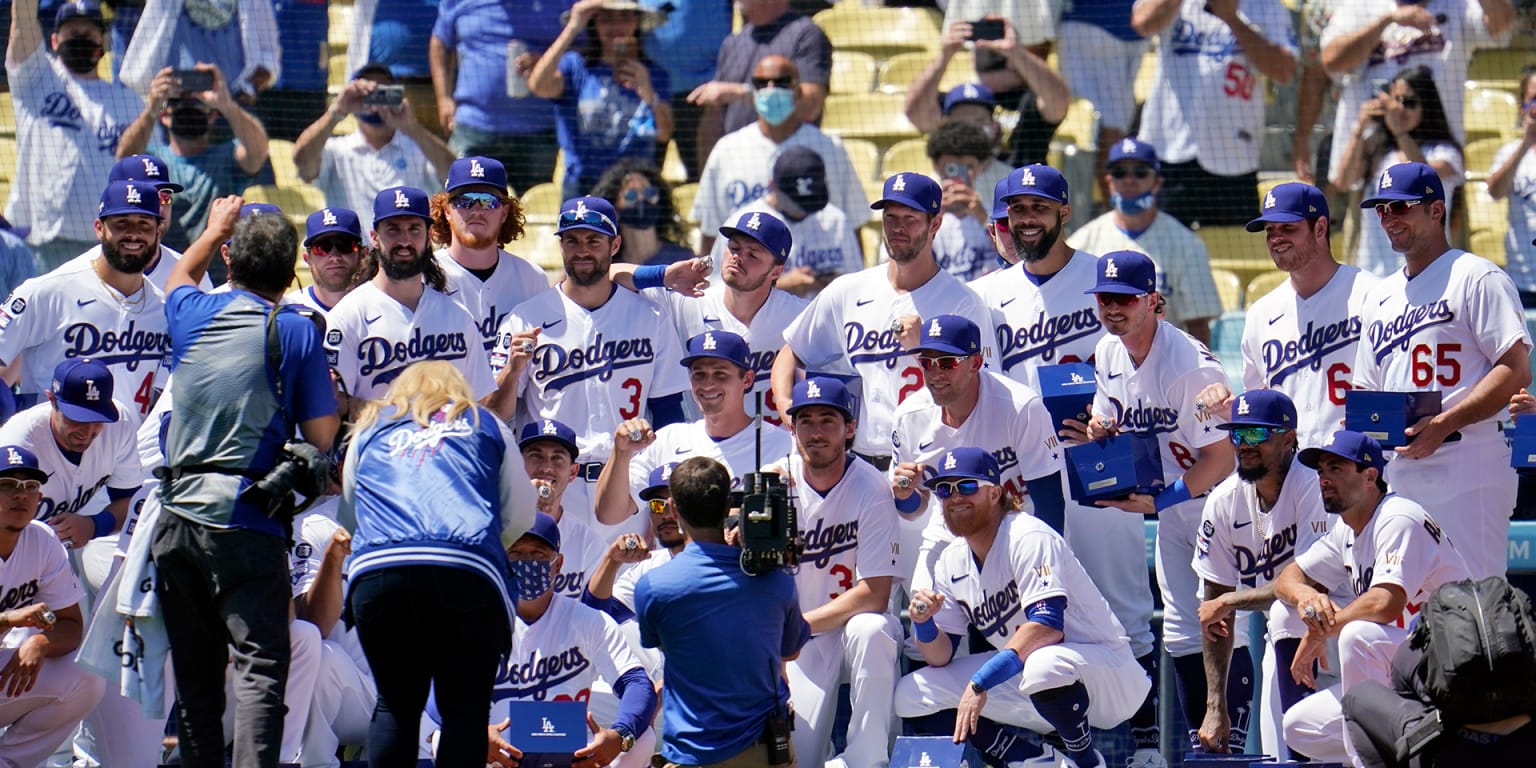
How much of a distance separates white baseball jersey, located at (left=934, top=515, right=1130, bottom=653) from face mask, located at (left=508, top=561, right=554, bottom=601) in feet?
4.33

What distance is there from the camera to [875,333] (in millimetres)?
7410

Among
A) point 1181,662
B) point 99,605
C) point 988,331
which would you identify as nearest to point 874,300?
point 988,331

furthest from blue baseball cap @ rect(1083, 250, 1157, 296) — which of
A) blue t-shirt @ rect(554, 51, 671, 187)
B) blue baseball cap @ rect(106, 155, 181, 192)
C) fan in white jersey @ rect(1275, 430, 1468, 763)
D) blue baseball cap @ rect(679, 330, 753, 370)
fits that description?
blue baseball cap @ rect(106, 155, 181, 192)

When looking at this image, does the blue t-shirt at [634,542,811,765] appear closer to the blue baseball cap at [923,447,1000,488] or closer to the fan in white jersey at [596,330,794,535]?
the blue baseball cap at [923,447,1000,488]

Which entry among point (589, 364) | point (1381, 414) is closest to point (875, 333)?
point (589, 364)

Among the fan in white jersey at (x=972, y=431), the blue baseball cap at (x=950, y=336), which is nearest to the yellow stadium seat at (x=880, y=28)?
the fan in white jersey at (x=972, y=431)

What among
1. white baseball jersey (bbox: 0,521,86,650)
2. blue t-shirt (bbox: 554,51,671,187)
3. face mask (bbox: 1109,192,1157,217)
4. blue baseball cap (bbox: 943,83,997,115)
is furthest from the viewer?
blue t-shirt (bbox: 554,51,671,187)

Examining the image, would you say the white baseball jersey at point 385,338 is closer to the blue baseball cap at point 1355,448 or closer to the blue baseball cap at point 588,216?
the blue baseball cap at point 588,216

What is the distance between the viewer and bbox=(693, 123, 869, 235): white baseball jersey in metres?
9.28

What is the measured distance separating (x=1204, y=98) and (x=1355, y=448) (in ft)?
11.5

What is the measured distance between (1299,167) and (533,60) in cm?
369

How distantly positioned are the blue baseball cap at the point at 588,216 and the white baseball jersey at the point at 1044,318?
4.75ft

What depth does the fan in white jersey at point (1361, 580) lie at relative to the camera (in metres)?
6.17

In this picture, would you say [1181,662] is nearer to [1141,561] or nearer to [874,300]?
[1141,561]
